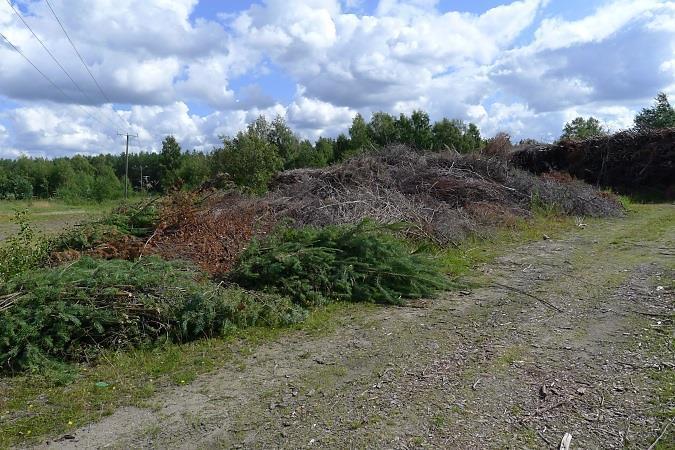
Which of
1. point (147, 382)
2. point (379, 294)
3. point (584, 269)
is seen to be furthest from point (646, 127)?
point (147, 382)

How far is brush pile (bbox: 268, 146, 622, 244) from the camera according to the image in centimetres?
1073

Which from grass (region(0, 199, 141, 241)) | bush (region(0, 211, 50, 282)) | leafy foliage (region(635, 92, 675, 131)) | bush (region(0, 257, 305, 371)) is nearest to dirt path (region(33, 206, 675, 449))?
bush (region(0, 257, 305, 371))

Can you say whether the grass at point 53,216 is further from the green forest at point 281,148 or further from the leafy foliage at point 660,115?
the leafy foliage at point 660,115

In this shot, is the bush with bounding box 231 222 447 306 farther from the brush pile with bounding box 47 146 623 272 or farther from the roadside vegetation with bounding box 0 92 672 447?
the brush pile with bounding box 47 146 623 272

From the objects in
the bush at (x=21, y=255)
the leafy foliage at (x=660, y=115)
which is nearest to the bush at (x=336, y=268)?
the bush at (x=21, y=255)

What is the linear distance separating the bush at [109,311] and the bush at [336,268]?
1.67 feet

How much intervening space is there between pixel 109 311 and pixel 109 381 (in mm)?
884

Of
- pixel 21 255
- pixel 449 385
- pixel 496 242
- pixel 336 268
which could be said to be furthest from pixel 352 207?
pixel 449 385

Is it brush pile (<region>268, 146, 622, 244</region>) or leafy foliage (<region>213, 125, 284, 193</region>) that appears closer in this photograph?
brush pile (<region>268, 146, 622, 244</region>)

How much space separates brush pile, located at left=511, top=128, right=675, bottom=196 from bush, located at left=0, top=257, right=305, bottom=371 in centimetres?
1814

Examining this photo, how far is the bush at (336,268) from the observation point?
6.64 meters

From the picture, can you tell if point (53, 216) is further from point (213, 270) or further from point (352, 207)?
point (213, 270)

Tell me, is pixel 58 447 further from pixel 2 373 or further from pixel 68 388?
pixel 2 373

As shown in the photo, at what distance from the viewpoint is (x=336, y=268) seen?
702 centimetres
